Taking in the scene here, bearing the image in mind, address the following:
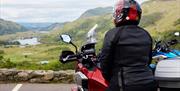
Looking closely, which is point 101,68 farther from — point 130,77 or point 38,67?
point 38,67

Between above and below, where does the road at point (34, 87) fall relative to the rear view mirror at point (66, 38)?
below

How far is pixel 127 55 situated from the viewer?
185 inches

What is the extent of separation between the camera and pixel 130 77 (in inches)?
183

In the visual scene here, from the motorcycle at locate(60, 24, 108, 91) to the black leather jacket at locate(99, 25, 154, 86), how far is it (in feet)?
0.86

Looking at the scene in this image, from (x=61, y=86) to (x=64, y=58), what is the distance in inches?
267

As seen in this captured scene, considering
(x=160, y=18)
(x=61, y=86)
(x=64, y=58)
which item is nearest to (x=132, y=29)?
(x=64, y=58)

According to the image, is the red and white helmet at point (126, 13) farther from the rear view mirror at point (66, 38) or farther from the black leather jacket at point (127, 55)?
the rear view mirror at point (66, 38)

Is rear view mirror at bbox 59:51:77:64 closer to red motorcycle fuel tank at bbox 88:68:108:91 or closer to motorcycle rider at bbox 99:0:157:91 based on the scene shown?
red motorcycle fuel tank at bbox 88:68:108:91

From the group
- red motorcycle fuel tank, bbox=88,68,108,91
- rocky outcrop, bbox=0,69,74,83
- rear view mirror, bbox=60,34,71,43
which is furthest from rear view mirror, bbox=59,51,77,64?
rocky outcrop, bbox=0,69,74,83

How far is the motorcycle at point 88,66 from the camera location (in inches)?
197

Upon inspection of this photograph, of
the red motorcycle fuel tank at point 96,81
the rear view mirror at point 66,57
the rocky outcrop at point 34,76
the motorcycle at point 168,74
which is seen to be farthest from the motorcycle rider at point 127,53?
the rocky outcrop at point 34,76

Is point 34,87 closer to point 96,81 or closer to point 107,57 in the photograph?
point 96,81

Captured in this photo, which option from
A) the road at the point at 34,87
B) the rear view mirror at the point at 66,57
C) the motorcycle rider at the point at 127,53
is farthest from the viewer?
the road at the point at 34,87

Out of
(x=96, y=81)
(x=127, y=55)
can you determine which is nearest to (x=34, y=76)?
(x=96, y=81)
